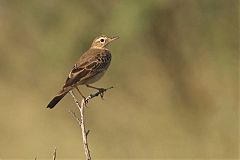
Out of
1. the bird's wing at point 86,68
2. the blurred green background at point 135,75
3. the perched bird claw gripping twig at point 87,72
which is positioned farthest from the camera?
the blurred green background at point 135,75

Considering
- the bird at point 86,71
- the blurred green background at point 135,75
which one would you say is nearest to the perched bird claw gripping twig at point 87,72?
the bird at point 86,71

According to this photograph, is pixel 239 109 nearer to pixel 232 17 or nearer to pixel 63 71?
pixel 232 17

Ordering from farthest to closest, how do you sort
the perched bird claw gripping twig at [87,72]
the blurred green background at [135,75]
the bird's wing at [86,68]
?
the blurred green background at [135,75] < the bird's wing at [86,68] < the perched bird claw gripping twig at [87,72]

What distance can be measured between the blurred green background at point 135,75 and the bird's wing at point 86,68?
5955mm

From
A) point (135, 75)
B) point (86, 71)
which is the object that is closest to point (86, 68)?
point (86, 71)

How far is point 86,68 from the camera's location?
903 centimetres

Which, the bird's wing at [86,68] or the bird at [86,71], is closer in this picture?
the bird at [86,71]

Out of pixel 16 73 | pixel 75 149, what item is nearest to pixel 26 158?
pixel 75 149

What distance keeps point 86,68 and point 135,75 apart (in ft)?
25.7

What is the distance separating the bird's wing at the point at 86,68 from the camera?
8777 millimetres

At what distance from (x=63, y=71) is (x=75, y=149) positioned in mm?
2341

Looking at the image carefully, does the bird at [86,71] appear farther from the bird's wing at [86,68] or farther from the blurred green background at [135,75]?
the blurred green background at [135,75]

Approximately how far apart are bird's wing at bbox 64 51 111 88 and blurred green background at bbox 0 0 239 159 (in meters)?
5.96

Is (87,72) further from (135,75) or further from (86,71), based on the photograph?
(135,75)
